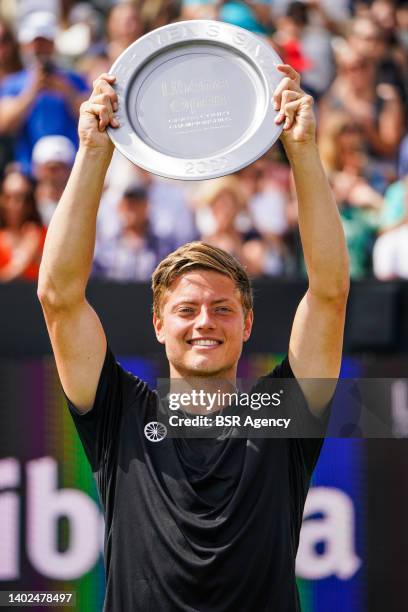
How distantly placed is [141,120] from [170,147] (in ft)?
→ 0.37

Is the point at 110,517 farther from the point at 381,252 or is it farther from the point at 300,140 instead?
the point at 381,252

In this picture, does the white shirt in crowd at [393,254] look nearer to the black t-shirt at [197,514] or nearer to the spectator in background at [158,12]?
the spectator in background at [158,12]

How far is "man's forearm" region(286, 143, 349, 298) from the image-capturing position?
2861mm

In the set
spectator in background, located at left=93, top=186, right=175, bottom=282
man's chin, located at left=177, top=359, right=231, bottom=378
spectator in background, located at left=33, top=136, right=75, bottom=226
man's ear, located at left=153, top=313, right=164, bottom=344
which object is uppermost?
spectator in background, located at left=33, top=136, right=75, bottom=226

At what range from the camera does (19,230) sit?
20.7ft

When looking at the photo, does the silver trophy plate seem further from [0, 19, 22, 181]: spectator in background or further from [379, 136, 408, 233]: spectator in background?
[0, 19, 22, 181]: spectator in background

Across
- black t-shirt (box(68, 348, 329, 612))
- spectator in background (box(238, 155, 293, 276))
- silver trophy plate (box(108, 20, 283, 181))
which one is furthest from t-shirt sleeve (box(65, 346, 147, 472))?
spectator in background (box(238, 155, 293, 276))

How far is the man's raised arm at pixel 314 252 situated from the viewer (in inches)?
113

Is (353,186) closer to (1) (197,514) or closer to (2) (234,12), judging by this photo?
(2) (234,12)

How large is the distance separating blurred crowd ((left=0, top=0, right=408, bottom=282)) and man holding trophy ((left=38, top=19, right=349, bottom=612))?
9.91 ft

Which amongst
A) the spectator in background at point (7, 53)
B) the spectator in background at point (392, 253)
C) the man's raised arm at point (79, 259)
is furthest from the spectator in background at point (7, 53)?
the man's raised arm at point (79, 259)

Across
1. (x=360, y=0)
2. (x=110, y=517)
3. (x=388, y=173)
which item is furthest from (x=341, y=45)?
(x=110, y=517)

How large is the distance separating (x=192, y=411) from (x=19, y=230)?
11.8 ft

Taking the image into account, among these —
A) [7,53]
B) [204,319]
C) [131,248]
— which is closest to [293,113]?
[204,319]
